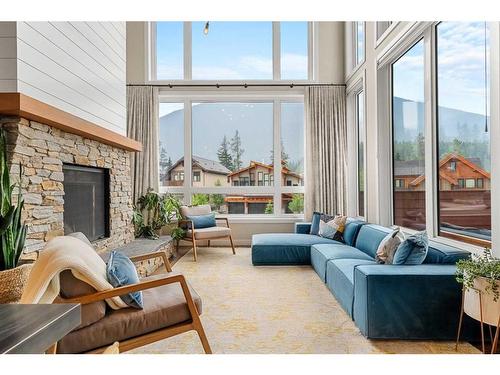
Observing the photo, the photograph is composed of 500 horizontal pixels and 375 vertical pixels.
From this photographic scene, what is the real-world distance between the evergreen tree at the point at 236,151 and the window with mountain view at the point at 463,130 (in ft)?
11.9

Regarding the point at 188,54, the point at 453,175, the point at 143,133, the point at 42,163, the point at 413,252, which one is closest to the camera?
the point at 413,252

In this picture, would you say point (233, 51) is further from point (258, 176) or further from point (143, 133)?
point (258, 176)

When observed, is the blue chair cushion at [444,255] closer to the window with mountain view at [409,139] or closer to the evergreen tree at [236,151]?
the window with mountain view at [409,139]

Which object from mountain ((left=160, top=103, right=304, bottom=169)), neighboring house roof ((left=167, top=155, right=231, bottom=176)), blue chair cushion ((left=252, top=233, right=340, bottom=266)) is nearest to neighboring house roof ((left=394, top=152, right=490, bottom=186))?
blue chair cushion ((left=252, top=233, right=340, bottom=266))

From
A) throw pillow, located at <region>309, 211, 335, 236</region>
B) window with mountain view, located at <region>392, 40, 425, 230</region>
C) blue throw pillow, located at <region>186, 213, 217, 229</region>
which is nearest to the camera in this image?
window with mountain view, located at <region>392, 40, 425, 230</region>

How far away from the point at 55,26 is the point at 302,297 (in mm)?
3180

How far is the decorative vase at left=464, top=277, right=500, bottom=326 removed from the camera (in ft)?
6.38

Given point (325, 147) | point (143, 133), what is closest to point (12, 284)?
point (143, 133)

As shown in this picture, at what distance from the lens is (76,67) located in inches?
137

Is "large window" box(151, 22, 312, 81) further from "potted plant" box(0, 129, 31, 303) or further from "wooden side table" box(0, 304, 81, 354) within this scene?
"wooden side table" box(0, 304, 81, 354)

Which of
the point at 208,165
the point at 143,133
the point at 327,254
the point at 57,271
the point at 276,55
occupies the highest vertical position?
the point at 276,55

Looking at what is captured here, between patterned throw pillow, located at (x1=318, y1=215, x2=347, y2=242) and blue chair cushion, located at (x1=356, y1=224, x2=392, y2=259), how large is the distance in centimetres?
48

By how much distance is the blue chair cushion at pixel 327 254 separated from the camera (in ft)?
11.9
